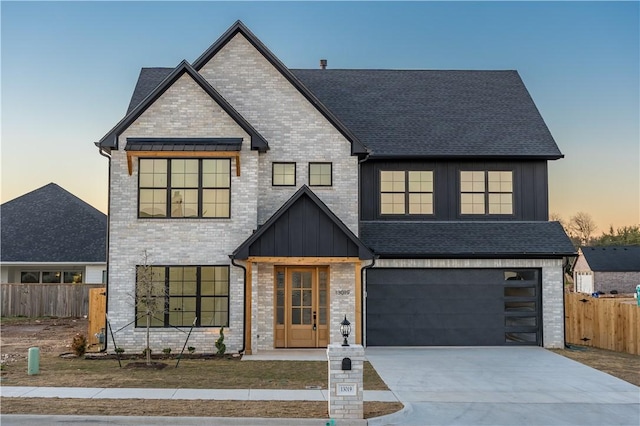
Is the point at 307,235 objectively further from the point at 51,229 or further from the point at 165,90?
the point at 51,229

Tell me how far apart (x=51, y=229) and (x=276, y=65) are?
22098 mm

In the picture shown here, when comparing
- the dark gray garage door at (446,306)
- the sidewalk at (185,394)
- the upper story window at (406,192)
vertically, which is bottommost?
the sidewalk at (185,394)

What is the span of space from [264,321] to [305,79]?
10.6 m

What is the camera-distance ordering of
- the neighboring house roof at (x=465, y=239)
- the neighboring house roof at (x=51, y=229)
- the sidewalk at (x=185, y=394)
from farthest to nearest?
the neighboring house roof at (x=51, y=229)
the neighboring house roof at (x=465, y=239)
the sidewalk at (x=185, y=394)

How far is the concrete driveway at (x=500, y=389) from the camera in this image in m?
11.6

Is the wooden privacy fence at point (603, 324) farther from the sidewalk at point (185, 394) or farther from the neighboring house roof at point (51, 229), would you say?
the neighboring house roof at point (51, 229)

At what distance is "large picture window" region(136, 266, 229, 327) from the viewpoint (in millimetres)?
18797

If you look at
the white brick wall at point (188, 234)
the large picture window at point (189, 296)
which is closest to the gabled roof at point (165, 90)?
the white brick wall at point (188, 234)

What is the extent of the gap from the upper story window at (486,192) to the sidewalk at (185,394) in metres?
10.3

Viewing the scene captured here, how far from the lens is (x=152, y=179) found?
62.6 feet

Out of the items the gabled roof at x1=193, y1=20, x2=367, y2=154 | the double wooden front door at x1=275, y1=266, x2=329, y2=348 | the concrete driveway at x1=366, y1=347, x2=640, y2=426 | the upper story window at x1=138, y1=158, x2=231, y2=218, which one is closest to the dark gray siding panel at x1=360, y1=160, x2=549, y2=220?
the gabled roof at x1=193, y1=20, x2=367, y2=154

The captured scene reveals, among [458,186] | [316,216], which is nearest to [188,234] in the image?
[316,216]

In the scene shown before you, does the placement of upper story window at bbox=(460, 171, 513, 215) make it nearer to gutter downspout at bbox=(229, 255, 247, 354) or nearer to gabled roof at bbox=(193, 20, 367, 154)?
gabled roof at bbox=(193, 20, 367, 154)

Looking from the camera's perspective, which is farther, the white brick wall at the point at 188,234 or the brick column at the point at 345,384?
the white brick wall at the point at 188,234
